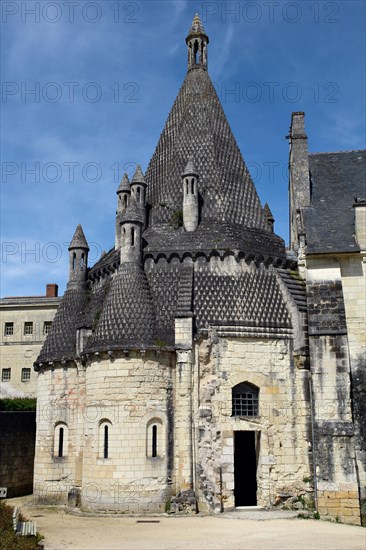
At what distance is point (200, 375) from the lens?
2066cm

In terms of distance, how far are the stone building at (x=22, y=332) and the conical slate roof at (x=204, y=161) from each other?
67.0ft

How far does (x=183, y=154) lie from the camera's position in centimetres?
2653

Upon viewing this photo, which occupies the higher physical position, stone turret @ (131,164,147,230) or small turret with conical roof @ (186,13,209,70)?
small turret with conical roof @ (186,13,209,70)

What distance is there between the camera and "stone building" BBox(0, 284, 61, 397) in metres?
44.0

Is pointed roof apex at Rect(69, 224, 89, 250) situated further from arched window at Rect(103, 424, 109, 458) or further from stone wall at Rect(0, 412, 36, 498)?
arched window at Rect(103, 424, 109, 458)

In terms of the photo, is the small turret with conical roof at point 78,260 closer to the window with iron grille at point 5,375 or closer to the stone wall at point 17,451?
the stone wall at point 17,451

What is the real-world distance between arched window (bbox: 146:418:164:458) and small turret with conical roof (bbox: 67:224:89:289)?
8.07 metres

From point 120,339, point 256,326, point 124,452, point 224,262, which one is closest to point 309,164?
point 224,262

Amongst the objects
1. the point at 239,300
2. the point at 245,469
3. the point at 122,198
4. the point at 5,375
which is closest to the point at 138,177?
the point at 122,198

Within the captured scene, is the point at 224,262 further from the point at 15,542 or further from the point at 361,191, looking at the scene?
the point at 15,542

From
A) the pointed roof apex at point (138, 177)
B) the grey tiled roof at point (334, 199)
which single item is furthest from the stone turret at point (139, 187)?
the grey tiled roof at point (334, 199)

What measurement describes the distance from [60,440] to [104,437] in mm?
3431

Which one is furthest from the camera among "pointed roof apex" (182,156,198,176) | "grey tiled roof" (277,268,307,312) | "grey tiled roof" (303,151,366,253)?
"pointed roof apex" (182,156,198,176)

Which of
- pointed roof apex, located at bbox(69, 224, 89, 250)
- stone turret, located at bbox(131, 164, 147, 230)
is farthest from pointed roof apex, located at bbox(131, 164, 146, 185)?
pointed roof apex, located at bbox(69, 224, 89, 250)
